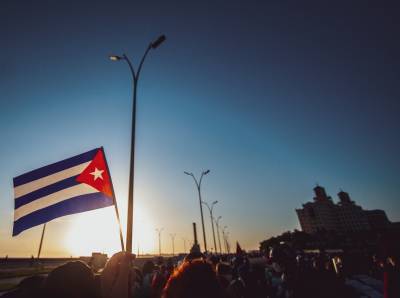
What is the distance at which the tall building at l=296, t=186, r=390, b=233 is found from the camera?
157500 mm

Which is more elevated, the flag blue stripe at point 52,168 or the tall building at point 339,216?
the tall building at point 339,216

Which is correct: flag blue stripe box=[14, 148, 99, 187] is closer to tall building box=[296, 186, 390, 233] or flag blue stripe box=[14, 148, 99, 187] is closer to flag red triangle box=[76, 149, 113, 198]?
flag red triangle box=[76, 149, 113, 198]

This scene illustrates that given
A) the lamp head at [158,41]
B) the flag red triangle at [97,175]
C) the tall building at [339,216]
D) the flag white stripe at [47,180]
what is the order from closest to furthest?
Answer: the flag red triangle at [97,175]
the flag white stripe at [47,180]
the lamp head at [158,41]
the tall building at [339,216]

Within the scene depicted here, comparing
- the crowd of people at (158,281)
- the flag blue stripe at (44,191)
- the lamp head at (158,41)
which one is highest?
the lamp head at (158,41)

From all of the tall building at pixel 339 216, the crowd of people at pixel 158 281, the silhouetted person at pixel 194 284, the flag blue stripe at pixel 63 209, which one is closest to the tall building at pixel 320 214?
the tall building at pixel 339 216

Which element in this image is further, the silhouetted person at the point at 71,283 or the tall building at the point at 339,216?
the tall building at the point at 339,216

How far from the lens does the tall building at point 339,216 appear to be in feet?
517

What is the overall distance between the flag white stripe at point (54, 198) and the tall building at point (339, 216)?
17239cm

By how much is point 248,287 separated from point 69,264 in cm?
549

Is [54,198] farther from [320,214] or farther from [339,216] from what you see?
[339,216]

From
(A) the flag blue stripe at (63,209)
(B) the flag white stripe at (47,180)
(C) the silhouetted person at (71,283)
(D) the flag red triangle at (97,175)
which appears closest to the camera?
(C) the silhouetted person at (71,283)

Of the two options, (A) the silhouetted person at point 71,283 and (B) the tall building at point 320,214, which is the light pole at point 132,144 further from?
(B) the tall building at point 320,214

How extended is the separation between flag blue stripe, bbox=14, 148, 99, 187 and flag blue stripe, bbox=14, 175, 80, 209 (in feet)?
1.22

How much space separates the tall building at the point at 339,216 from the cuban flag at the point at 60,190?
566ft
